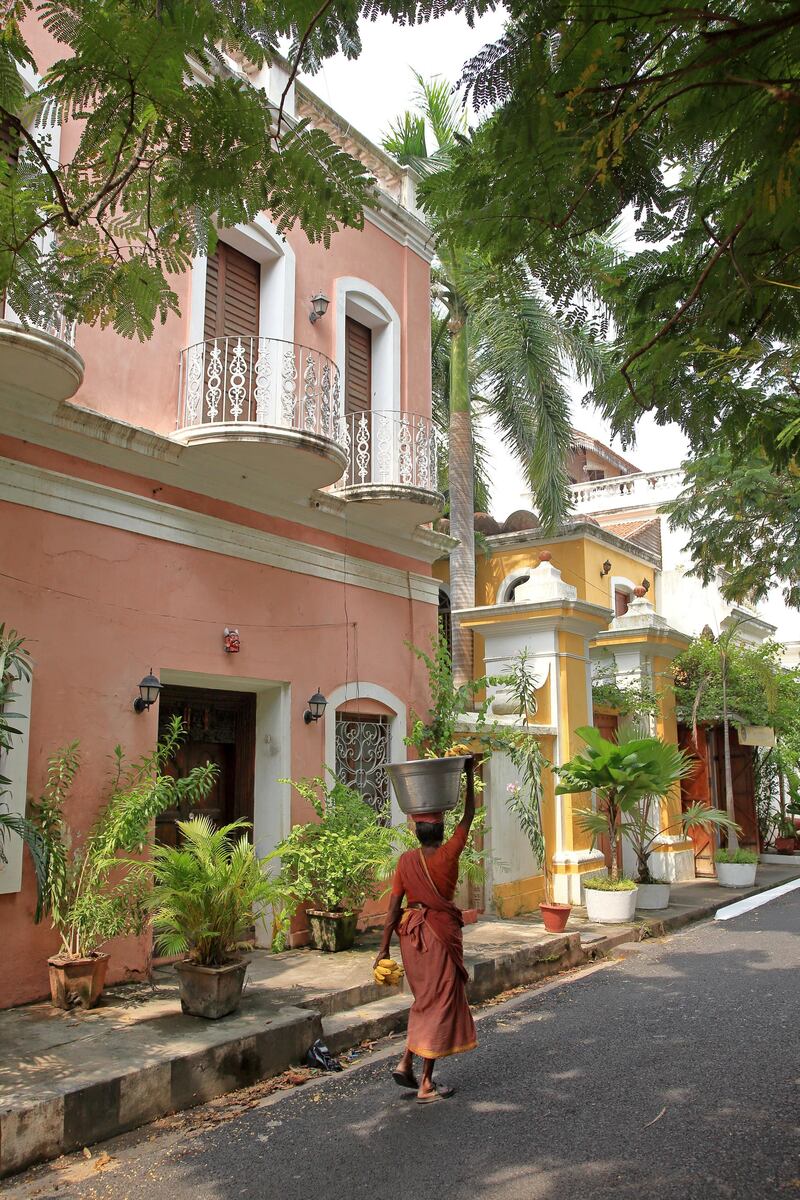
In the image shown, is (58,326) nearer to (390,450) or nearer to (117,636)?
(117,636)

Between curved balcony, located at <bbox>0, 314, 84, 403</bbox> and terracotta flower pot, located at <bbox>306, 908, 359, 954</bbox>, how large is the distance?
505 centimetres

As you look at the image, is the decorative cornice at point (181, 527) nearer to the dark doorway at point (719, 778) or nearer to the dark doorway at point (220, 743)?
the dark doorway at point (220, 743)

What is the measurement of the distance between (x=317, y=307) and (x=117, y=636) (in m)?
4.47

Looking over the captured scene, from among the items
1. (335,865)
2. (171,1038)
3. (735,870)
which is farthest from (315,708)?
(735,870)

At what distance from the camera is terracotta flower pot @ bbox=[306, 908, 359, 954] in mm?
8703

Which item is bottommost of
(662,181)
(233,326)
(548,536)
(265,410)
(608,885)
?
(608,885)

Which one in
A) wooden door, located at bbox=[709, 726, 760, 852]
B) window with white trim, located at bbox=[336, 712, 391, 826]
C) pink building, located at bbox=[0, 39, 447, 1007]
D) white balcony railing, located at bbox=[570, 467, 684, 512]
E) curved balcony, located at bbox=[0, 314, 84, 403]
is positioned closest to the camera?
curved balcony, located at bbox=[0, 314, 84, 403]

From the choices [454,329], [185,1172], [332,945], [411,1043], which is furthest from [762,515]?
[185,1172]

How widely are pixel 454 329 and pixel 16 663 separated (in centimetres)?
1217

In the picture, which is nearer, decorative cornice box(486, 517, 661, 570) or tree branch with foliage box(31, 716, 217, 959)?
tree branch with foliage box(31, 716, 217, 959)

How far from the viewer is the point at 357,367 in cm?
1138

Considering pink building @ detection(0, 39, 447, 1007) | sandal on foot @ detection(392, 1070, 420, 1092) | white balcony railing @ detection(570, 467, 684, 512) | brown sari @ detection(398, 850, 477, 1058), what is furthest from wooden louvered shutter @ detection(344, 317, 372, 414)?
white balcony railing @ detection(570, 467, 684, 512)

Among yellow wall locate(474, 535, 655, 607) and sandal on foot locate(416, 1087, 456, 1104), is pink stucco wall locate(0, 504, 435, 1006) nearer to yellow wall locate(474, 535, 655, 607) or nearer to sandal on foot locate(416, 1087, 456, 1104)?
sandal on foot locate(416, 1087, 456, 1104)

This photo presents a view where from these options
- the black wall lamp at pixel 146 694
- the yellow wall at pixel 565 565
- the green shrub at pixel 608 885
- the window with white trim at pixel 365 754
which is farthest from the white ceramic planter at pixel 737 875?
the black wall lamp at pixel 146 694
